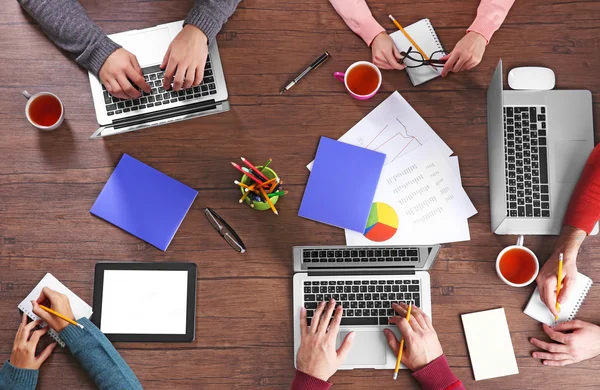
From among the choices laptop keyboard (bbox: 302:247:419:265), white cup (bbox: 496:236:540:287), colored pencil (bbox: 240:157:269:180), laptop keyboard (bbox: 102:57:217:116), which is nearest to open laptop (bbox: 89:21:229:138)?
laptop keyboard (bbox: 102:57:217:116)

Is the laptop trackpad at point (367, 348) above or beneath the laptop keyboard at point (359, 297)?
beneath

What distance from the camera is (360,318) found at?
1398 millimetres

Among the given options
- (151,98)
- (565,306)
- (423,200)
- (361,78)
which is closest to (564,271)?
(565,306)

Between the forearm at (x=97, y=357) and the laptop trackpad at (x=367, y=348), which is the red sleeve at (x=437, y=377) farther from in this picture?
the forearm at (x=97, y=357)

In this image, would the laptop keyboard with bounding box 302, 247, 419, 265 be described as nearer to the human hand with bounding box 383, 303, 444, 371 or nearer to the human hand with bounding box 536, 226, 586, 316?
the human hand with bounding box 383, 303, 444, 371

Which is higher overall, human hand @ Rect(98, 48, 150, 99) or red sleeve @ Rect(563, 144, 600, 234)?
human hand @ Rect(98, 48, 150, 99)

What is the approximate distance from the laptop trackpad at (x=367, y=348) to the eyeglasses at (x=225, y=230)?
1.16 ft

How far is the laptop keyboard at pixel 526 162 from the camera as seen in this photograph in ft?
4.69

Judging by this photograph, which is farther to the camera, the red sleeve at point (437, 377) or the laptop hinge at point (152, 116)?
the laptop hinge at point (152, 116)

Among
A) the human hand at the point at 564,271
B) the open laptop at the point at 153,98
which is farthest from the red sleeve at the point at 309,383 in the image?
the open laptop at the point at 153,98

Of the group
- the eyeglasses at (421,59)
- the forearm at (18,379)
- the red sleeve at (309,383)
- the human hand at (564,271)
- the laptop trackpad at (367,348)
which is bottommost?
the forearm at (18,379)

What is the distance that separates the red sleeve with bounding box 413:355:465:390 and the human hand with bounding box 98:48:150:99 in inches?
41.1

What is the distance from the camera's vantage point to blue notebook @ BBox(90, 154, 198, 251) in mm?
1433

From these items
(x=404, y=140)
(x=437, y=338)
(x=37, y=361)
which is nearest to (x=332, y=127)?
(x=404, y=140)
